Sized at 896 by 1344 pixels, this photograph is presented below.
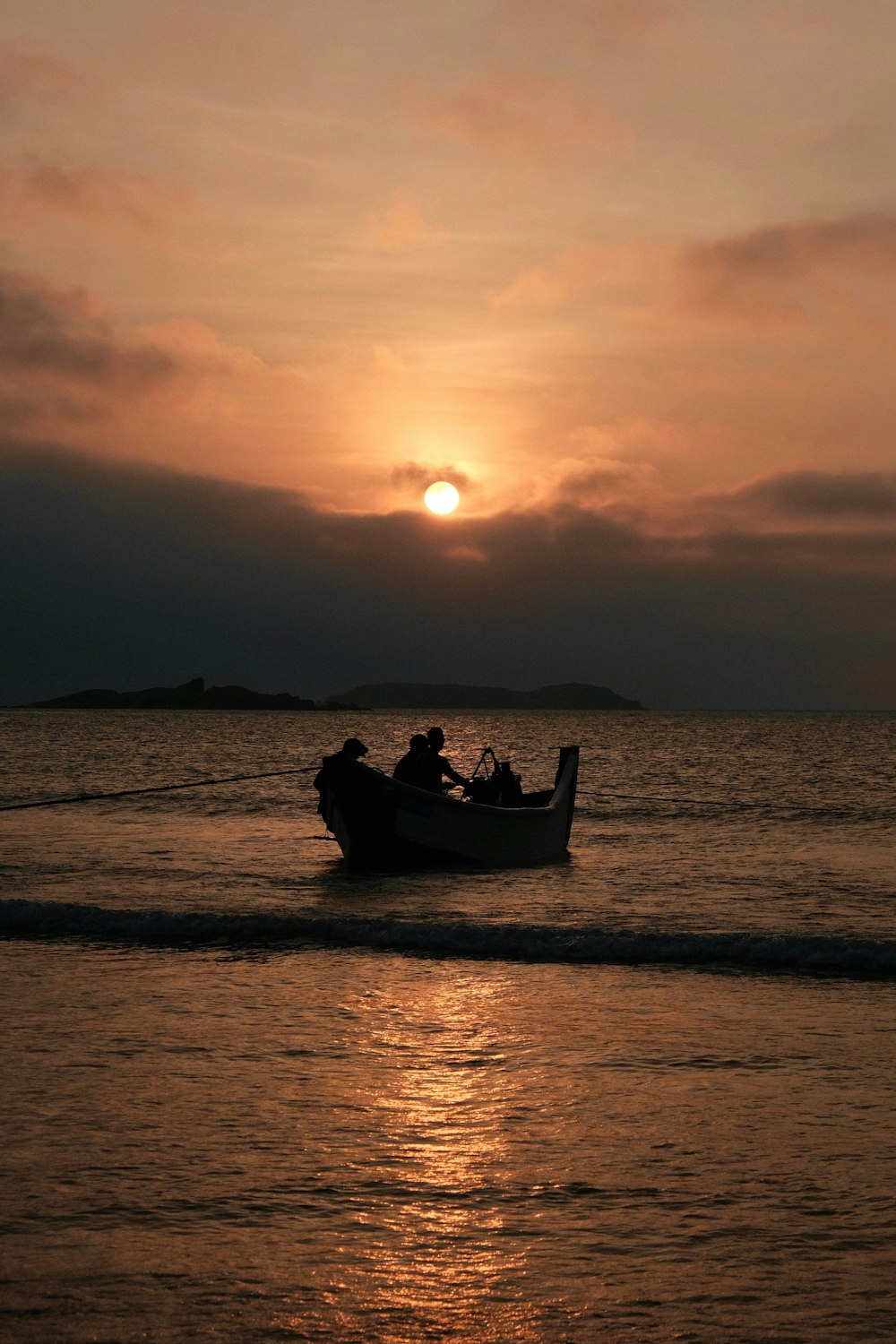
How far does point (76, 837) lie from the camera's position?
3130 centimetres

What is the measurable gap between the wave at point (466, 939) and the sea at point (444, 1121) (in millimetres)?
67

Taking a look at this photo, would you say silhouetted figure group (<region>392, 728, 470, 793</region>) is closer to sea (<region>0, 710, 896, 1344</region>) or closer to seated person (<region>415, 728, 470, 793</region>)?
seated person (<region>415, 728, 470, 793</region>)

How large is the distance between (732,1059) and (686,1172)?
260cm

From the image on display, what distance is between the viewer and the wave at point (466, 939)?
563 inches

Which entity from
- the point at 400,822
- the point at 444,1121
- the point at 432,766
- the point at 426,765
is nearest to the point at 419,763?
the point at 426,765

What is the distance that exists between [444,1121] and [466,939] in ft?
26.5

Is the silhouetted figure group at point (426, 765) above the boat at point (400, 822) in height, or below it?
above

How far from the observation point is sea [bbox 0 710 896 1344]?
513 cm

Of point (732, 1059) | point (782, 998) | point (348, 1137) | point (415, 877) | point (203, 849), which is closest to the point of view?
point (348, 1137)

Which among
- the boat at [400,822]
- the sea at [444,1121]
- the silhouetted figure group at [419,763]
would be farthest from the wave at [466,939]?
the silhouetted figure group at [419,763]

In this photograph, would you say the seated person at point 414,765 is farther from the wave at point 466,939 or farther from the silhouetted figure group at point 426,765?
the wave at point 466,939

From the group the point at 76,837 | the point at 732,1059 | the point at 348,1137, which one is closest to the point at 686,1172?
the point at 348,1137

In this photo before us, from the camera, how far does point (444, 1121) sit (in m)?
7.59

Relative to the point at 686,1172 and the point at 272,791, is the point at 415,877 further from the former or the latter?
the point at 272,791
